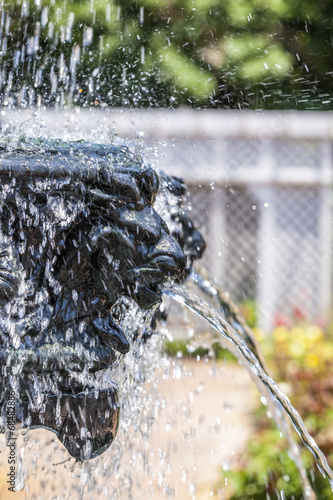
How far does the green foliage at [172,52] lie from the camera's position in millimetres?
5297

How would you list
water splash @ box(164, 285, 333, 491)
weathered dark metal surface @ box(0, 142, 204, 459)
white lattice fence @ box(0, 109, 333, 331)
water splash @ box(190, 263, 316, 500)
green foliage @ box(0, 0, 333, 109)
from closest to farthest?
weathered dark metal surface @ box(0, 142, 204, 459), water splash @ box(164, 285, 333, 491), water splash @ box(190, 263, 316, 500), green foliage @ box(0, 0, 333, 109), white lattice fence @ box(0, 109, 333, 331)

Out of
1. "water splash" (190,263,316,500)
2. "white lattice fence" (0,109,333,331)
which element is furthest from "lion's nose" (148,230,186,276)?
"white lattice fence" (0,109,333,331)

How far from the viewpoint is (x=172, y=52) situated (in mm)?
5965

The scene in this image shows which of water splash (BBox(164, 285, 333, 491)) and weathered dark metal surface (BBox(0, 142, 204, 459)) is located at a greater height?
weathered dark metal surface (BBox(0, 142, 204, 459))

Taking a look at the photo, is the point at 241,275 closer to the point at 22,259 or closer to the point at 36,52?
the point at 36,52

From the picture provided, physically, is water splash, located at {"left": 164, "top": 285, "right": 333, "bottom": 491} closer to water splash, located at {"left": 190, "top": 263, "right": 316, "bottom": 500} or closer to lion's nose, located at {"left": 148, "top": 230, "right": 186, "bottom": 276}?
water splash, located at {"left": 190, "top": 263, "right": 316, "bottom": 500}

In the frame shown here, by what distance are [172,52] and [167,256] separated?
5.26 m

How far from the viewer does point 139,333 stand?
128 centimetres

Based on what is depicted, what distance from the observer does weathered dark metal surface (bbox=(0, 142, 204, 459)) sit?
101cm

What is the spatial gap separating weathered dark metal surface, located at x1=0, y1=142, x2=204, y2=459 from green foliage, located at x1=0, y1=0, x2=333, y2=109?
12.2 feet

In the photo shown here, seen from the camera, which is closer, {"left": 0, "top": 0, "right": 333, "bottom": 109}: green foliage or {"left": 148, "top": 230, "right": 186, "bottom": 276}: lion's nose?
{"left": 148, "top": 230, "right": 186, "bottom": 276}: lion's nose

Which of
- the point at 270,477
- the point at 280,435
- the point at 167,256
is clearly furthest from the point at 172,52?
the point at 167,256

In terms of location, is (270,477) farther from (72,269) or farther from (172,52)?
(172,52)

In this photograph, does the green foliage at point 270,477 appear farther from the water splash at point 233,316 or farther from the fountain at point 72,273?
→ the fountain at point 72,273
